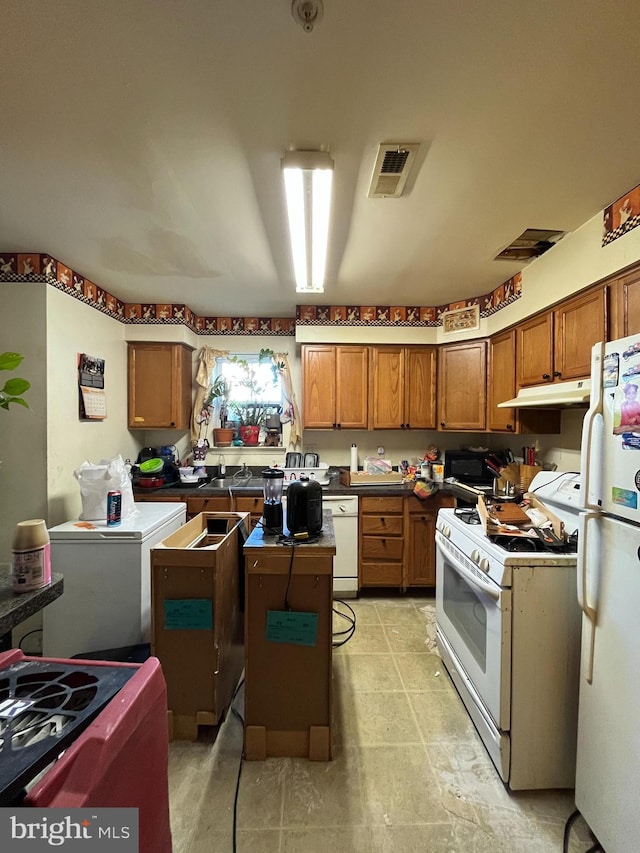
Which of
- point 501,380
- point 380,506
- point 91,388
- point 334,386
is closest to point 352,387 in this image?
point 334,386

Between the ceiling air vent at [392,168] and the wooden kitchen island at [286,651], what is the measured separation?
1.61 metres

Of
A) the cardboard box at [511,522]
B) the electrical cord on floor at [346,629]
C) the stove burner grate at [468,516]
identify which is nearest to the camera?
the cardboard box at [511,522]

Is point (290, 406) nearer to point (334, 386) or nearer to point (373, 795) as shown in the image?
point (334, 386)

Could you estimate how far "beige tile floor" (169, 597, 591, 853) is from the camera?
1.25m

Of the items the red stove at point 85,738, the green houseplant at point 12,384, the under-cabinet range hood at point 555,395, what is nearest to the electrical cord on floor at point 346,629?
the red stove at point 85,738

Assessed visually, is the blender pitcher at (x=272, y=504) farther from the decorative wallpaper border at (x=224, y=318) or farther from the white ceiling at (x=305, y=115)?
the decorative wallpaper border at (x=224, y=318)

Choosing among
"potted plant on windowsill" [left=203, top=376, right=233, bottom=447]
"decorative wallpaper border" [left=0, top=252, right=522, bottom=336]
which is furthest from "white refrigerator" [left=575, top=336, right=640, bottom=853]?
"potted plant on windowsill" [left=203, top=376, right=233, bottom=447]

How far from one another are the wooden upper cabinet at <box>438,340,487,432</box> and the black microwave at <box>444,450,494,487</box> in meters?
0.25

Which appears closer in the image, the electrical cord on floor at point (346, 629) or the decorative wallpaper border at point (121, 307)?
the decorative wallpaper border at point (121, 307)

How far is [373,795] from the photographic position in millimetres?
1400

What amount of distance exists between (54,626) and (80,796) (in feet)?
5.88

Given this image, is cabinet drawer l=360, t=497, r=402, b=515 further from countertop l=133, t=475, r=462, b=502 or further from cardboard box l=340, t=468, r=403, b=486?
cardboard box l=340, t=468, r=403, b=486

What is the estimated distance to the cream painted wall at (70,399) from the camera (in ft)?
7.34

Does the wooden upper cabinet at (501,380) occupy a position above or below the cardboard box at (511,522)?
above
